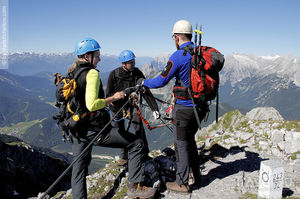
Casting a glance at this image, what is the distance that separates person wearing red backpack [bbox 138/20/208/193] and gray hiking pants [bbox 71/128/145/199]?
1.35 m

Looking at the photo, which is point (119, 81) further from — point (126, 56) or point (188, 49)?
point (188, 49)

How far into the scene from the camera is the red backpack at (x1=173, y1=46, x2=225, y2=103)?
5955 millimetres

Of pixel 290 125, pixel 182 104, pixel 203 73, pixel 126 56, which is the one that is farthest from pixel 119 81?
pixel 290 125

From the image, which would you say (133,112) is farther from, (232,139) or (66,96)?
(232,139)

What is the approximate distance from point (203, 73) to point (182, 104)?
3.98 feet

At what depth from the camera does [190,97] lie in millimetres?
6387

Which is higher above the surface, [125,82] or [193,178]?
[125,82]

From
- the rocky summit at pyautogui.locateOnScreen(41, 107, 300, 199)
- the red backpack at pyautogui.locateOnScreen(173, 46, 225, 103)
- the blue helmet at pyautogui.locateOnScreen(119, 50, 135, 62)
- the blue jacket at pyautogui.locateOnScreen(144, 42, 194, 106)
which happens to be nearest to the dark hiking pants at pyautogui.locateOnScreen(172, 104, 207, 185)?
the blue jacket at pyautogui.locateOnScreen(144, 42, 194, 106)

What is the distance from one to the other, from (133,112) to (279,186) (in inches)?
261

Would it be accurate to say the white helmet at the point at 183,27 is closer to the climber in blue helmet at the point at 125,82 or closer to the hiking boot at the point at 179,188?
the climber in blue helmet at the point at 125,82

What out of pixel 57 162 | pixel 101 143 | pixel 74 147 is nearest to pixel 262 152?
pixel 101 143

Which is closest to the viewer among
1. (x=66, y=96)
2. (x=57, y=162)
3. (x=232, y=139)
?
(x=66, y=96)

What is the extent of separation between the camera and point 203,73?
19.9 feet

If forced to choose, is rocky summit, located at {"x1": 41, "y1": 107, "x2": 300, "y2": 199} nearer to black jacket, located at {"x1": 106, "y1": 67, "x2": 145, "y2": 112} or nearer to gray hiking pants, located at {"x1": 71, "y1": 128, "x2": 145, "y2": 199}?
gray hiking pants, located at {"x1": 71, "y1": 128, "x2": 145, "y2": 199}
